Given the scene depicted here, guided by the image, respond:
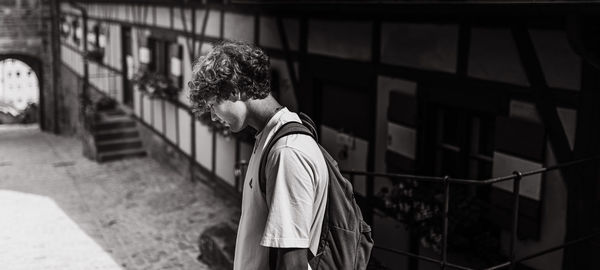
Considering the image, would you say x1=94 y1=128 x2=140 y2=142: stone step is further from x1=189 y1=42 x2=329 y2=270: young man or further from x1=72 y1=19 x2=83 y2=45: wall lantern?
x1=189 y1=42 x2=329 y2=270: young man

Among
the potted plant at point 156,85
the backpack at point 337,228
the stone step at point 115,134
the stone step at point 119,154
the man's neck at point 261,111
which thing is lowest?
the stone step at point 119,154

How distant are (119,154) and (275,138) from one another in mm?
13157

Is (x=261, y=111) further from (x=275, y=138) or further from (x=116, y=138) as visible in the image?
(x=116, y=138)

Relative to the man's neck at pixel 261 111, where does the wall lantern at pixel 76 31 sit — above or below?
below

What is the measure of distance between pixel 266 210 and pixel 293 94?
610cm

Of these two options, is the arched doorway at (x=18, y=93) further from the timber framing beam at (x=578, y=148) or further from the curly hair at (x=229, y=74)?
the curly hair at (x=229, y=74)

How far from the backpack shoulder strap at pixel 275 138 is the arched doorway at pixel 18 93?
77.3 ft

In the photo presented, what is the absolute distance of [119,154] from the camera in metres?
A: 14.7

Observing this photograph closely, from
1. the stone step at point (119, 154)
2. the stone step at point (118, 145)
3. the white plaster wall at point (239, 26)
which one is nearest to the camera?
the white plaster wall at point (239, 26)

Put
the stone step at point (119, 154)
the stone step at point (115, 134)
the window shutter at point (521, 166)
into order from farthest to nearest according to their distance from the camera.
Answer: the stone step at point (115, 134)
the stone step at point (119, 154)
the window shutter at point (521, 166)

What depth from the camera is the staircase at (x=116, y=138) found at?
1480cm

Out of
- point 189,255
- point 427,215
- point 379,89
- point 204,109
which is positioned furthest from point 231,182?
point 204,109

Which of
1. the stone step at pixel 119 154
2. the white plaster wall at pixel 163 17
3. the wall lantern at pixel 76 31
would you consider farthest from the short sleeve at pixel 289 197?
the wall lantern at pixel 76 31

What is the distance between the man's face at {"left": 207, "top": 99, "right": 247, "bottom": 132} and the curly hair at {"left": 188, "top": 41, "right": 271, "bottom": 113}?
2cm
